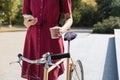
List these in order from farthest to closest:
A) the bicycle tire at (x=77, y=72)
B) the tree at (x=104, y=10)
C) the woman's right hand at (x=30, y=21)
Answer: the tree at (x=104, y=10), the bicycle tire at (x=77, y=72), the woman's right hand at (x=30, y=21)

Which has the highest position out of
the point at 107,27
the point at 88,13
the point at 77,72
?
the point at 77,72

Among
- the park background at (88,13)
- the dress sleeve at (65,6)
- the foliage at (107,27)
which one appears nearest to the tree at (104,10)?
the park background at (88,13)

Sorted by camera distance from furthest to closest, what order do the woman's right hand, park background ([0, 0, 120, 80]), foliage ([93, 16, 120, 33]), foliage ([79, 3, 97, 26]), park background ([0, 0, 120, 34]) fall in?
foliage ([79, 3, 97, 26])
park background ([0, 0, 120, 34])
foliage ([93, 16, 120, 33])
park background ([0, 0, 120, 80])
the woman's right hand

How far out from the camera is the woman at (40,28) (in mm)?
2836

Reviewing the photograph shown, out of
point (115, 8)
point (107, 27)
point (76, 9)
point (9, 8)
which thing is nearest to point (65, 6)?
point (107, 27)

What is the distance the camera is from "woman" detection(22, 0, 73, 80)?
284 cm

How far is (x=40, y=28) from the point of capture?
2.87 metres

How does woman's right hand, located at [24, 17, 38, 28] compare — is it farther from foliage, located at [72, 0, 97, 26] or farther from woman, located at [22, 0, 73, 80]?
foliage, located at [72, 0, 97, 26]

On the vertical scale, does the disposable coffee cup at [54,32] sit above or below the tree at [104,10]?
above

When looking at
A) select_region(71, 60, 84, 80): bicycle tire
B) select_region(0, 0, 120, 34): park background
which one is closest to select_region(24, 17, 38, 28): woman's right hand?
select_region(71, 60, 84, 80): bicycle tire

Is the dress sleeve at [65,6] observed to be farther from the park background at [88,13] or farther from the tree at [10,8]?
the park background at [88,13]

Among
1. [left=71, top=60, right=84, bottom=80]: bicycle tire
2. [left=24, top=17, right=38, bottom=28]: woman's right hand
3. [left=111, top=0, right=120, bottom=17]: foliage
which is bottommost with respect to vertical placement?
[left=111, top=0, right=120, bottom=17]: foliage

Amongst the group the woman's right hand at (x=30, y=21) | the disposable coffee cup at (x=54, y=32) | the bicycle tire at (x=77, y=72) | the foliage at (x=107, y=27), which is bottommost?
the foliage at (x=107, y=27)

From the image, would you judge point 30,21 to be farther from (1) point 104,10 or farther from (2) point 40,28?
(1) point 104,10
